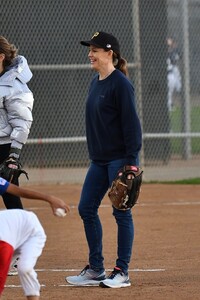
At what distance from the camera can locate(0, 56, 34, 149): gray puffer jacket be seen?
8039mm

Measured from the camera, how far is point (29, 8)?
590 inches

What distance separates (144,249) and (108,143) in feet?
6.89

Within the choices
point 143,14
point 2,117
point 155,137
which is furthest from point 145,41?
point 2,117

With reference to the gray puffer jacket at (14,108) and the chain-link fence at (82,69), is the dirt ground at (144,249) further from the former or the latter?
the chain-link fence at (82,69)

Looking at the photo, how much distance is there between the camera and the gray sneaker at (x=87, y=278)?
297 inches

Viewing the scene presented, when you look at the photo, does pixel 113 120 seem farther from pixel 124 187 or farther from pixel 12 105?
pixel 12 105

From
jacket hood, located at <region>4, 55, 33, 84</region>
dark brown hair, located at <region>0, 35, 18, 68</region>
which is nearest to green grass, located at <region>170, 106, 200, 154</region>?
jacket hood, located at <region>4, 55, 33, 84</region>

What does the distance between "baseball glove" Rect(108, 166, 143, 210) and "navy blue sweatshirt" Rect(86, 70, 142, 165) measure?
8cm

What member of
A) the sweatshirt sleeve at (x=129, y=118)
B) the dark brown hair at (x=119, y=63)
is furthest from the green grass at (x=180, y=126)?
the sweatshirt sleeve at (x=129, y=118)

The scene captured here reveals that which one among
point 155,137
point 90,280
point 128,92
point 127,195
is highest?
point 128,92

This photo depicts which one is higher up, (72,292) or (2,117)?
(2,117)

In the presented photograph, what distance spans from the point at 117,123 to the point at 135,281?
1226 mm

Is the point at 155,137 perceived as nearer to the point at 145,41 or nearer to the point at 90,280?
the point at 145,41

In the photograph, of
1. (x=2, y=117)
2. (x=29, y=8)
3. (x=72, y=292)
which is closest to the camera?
(x=72, y=292)
